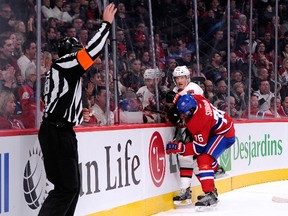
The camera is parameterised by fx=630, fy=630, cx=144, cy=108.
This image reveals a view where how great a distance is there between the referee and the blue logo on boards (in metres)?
0.23

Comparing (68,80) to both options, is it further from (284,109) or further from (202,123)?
(284,109)

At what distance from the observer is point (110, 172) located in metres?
4.48

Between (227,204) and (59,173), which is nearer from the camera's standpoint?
(59,173)

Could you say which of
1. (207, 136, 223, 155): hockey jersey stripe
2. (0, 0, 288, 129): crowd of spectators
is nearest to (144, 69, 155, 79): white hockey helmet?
(0, 0, 288, 129): crowd of spectators

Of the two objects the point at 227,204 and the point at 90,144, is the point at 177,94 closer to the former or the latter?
the point at 227,204

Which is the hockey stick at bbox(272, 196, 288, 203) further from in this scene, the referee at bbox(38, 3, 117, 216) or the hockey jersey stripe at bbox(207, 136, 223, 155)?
the referee at bbox(38, 3, 117, 216)

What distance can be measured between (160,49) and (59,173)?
265cm

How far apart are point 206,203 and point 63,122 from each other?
6.70 feet

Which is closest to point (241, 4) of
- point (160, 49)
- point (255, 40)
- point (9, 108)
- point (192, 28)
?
point (255, 40)

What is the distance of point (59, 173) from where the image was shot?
3.51 metres

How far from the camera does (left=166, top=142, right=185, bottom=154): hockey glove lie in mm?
5312

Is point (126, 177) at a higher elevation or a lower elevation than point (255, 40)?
lower

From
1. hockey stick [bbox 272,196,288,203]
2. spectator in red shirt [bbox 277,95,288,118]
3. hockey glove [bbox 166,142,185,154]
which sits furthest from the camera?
spectator in red shirt [bbox 277,95,288,118]

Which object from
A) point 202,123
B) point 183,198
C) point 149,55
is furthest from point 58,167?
point 149,55
